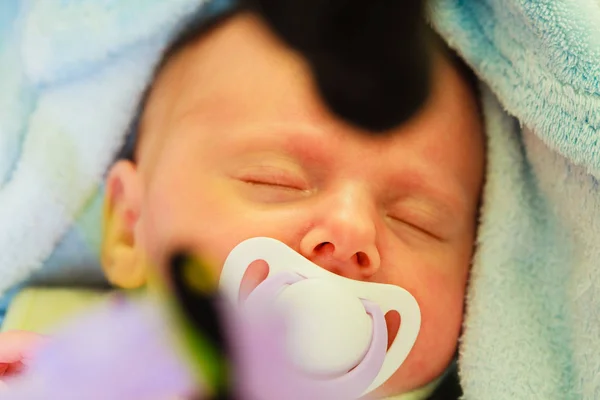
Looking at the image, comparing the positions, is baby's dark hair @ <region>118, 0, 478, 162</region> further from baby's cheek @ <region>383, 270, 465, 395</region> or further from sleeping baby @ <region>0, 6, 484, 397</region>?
baby's cheek @ <region>383, 270, 465, 395</region>

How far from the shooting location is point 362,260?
0.57m

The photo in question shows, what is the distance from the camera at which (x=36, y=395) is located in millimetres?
Result: 508

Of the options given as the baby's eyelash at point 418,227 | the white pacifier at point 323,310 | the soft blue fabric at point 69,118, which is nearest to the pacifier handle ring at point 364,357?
the white pacifier at point 323,310

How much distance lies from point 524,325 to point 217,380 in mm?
305

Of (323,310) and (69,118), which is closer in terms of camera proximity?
(323,310)

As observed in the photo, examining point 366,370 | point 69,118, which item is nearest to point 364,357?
point 366,370

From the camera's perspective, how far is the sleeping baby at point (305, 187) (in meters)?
0.58

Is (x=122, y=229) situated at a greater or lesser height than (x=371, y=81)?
lesser

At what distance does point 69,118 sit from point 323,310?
411 mm

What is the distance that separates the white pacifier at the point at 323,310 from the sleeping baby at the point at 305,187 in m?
0.01

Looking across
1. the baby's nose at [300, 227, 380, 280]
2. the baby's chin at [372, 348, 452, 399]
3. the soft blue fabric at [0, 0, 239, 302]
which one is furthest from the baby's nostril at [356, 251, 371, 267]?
the soft blue fabric at [0, 0, 239, 302]

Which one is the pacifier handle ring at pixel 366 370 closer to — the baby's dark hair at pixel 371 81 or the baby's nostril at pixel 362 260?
the baby's nostril at pixel 362 260

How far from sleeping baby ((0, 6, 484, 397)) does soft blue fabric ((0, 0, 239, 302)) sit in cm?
9

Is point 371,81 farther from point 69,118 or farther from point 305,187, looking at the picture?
point 69,118
